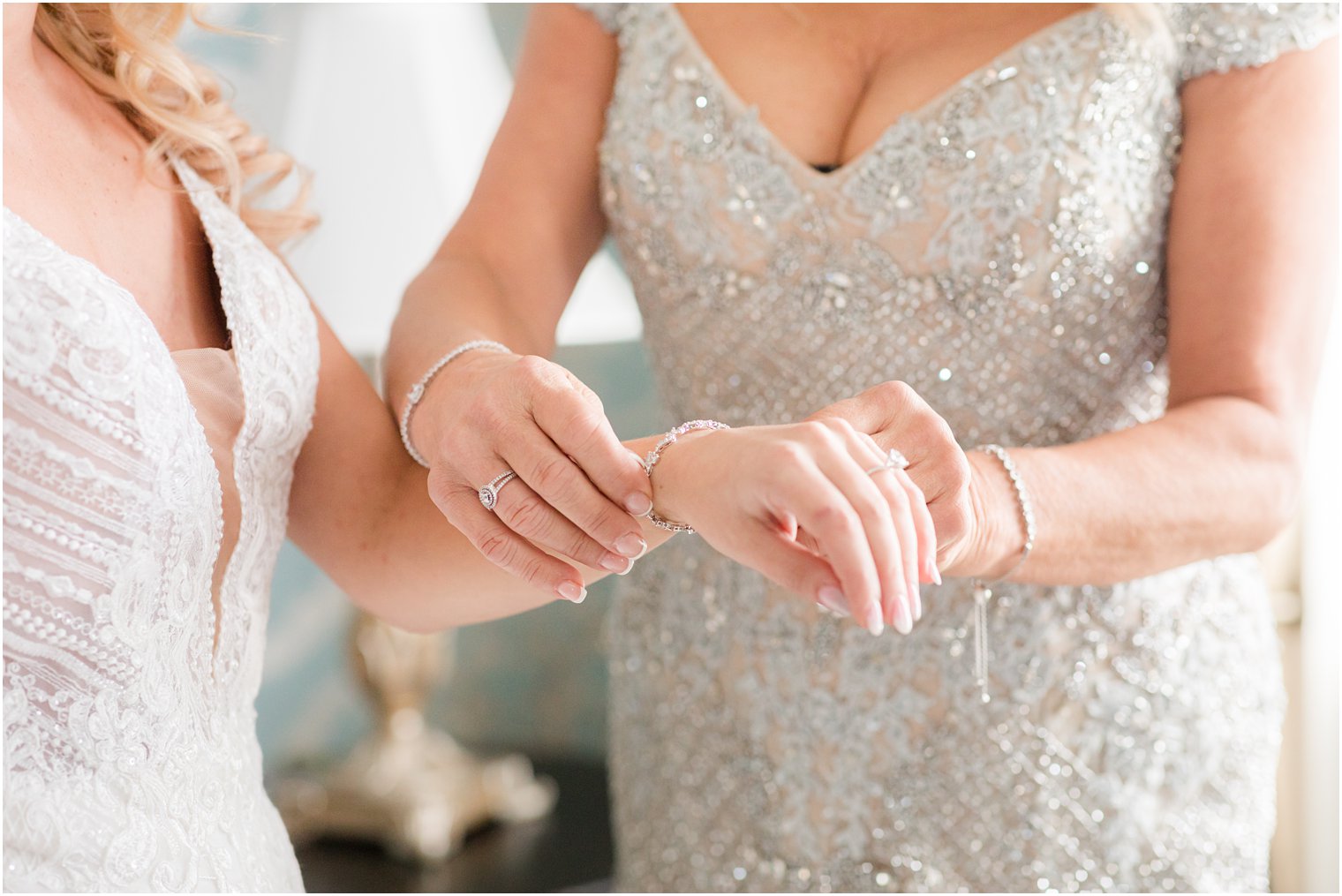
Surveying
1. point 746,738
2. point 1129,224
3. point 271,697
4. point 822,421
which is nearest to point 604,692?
point 271,697

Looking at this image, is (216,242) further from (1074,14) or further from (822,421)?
(1074,14)

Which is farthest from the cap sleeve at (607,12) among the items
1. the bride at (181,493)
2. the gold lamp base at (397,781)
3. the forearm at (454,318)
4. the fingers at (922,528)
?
the gold lamp base at (397,781)

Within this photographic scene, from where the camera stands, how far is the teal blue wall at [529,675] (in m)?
2.18

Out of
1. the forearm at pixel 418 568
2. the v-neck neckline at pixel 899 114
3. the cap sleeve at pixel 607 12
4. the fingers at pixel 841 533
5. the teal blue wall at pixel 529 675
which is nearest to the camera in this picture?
the fingers at pixel 841 533

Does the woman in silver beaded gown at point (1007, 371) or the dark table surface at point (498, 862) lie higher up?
the woman in silver beaded gown at point (1007, 371)

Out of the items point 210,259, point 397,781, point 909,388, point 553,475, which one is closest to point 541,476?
point 553,475

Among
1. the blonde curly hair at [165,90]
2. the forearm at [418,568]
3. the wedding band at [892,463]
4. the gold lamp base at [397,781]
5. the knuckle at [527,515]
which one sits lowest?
the gold lamp base at [397,781]

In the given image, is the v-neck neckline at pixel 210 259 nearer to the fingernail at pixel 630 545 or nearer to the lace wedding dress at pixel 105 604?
the lace wedding dress at pixel 105 604

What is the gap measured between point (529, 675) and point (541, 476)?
1685mm

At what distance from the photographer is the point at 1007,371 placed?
110 cm

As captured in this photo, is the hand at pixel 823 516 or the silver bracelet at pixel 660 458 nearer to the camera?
the hand at pixel 823 516

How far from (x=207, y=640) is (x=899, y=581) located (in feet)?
1.60

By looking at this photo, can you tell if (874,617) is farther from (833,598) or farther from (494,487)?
(494,487)

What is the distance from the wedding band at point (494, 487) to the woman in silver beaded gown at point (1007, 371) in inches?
9.5
